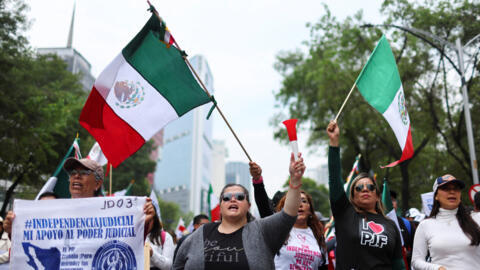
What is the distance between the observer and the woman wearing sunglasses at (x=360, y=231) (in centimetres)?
369

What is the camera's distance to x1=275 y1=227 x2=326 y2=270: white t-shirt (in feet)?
14.6

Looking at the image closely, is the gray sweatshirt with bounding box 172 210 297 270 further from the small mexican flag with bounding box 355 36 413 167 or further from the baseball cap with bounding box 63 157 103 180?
the small mexican flag with bounding box 355 36 413 167

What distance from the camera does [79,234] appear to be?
3742 mm

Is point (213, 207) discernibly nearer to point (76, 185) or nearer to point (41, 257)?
point (76, 185)

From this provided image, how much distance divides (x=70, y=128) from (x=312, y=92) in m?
11.8

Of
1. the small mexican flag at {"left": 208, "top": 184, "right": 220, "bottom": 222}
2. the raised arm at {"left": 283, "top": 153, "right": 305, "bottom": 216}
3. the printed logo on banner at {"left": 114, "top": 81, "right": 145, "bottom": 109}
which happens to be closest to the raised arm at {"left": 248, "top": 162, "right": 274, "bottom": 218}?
the raised arm at {"left": 283, "top": 153, "right": 305, "bottom": 216}

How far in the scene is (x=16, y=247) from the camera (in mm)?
3736

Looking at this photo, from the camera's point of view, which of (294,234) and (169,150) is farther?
(169,150)

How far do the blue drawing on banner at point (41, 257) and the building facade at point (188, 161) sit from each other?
125 m

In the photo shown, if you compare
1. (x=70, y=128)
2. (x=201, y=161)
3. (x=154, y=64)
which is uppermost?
(x=201, y=161)

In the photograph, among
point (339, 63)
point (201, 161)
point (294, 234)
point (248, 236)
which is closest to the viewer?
point (248, 236)

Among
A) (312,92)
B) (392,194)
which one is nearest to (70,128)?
(312,92)

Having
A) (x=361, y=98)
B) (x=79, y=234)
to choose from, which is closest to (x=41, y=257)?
(x=79, y=234)

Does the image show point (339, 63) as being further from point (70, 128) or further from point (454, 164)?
point (70, 128)
